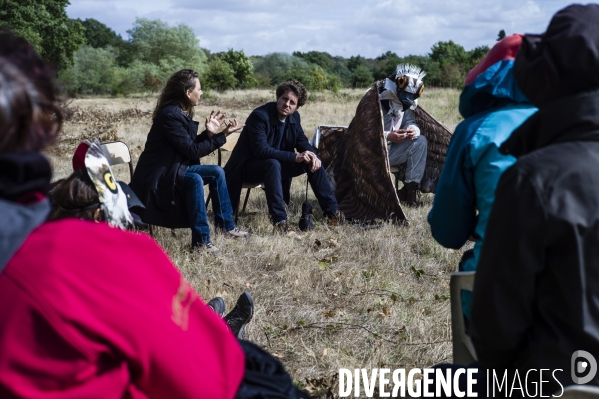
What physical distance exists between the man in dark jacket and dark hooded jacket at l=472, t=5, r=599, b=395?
427 centimetres

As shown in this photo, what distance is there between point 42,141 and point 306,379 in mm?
2174

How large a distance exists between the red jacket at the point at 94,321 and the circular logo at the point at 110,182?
0.83 m

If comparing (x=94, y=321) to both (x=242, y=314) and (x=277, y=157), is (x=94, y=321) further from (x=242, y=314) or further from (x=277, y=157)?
(x=277, y=157)

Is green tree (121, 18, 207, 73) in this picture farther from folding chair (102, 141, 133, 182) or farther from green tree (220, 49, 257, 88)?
folding chair (102, 141, 133, 182)

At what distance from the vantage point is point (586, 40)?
64.0 inches

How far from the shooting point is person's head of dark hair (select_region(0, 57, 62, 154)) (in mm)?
1262

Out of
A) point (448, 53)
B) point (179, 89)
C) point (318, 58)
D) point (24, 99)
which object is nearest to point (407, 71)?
point (179, 89)

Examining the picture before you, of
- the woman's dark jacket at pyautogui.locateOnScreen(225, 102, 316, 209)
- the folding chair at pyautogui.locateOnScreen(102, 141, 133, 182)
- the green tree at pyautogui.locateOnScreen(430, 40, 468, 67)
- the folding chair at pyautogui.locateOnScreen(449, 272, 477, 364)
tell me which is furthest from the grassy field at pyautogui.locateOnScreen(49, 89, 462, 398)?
the green tree at pyautogui.locateOnScreen(430, 40, 468, 67)

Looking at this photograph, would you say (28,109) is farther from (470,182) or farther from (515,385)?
(470,182)

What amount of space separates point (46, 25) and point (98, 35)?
4553 centimetres

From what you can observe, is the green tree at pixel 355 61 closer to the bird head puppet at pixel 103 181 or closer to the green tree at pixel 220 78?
the green tree at pixel 220 78

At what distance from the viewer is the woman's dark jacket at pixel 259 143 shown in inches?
241

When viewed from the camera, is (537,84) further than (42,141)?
Yes

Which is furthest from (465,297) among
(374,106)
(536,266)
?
(374,106)
